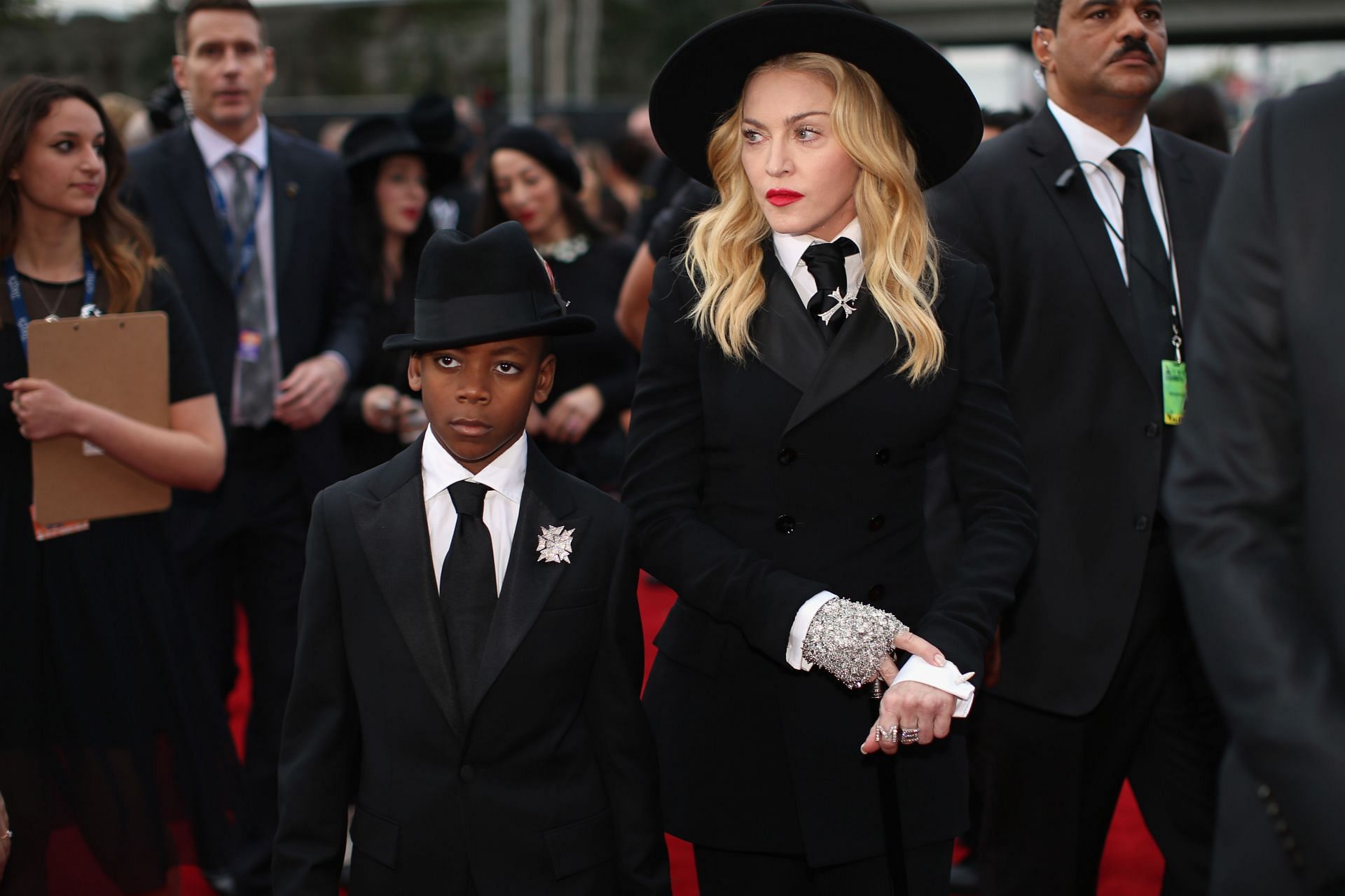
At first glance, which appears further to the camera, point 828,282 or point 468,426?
point 828,282

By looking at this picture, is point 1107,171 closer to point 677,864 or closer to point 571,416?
point 571,416

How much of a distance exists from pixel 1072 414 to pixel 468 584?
1.47 m

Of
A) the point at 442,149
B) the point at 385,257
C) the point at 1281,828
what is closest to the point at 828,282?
the point at 1281,828

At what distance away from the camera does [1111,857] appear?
14.7 ft

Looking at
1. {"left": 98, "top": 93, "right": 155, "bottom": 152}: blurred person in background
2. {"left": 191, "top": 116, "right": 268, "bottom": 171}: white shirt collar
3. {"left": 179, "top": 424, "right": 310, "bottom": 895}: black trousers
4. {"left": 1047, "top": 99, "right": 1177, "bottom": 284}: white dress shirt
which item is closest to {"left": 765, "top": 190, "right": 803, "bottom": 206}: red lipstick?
{"left": 1047, "top": 99, "right": 1177, "bottom": 284}: white dress shirt

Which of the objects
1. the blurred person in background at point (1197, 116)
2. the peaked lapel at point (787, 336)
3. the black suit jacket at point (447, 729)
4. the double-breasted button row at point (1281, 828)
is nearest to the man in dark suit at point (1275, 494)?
the double-breasted button row at point (1281, 828)

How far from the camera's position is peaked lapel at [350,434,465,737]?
2.40 meters

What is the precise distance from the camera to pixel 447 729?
240 centimetres

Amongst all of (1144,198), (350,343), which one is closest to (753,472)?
(1144,198)

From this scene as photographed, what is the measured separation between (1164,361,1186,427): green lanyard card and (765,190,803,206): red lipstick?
1.15 metres

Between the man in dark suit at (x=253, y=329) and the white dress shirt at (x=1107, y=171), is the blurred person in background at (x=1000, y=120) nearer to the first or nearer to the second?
the white dress shirt at (x=1107, y=171)

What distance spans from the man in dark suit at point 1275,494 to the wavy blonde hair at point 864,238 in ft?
2.77

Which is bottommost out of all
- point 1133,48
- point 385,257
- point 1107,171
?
point 385,257

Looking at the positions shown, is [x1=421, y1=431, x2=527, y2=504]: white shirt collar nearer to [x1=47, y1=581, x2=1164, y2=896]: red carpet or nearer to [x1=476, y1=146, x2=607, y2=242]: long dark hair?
[x1=47, y1=581, x2=1164, y2=896]: red carpet
